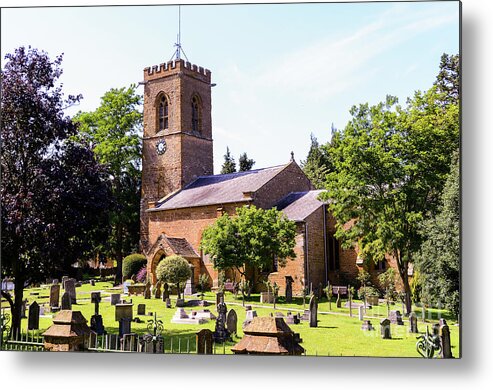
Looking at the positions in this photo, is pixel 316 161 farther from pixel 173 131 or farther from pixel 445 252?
pixel 173 131

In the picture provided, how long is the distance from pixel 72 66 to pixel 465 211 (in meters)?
7.17

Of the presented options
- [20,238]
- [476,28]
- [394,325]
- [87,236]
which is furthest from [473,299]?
[20,238]

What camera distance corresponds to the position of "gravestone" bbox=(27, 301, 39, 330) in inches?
397

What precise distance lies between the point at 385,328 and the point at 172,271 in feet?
27.1

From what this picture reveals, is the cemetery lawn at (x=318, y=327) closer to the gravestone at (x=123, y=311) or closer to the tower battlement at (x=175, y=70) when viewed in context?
the gravestone at (x=123, y=311)

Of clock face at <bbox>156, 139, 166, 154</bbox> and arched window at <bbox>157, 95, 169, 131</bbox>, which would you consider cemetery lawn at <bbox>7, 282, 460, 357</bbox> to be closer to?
clock face at <bbox>156, 139, 166, 154</bbox>

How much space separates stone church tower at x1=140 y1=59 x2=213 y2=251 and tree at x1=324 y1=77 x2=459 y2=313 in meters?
3.41

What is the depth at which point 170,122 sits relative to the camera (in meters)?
16.6

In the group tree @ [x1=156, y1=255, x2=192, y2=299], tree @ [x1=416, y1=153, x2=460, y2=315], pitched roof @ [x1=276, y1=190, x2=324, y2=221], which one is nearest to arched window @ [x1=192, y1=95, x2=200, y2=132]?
tree @ [x1=156, y1=255, x2=192, y2=299]

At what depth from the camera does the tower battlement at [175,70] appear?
1107cm

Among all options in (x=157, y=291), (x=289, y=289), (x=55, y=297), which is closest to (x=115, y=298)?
(x=157, y=291)

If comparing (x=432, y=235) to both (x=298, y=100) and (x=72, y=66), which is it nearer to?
(x=298, y=100)

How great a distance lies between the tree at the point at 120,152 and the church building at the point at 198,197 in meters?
0.37

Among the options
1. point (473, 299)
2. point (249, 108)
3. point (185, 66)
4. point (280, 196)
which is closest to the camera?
point (473, 299)
